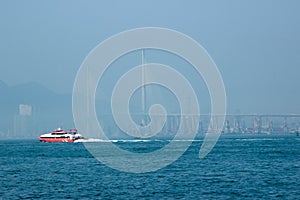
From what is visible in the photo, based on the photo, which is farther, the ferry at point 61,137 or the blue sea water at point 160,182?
the ferry at point 61,137

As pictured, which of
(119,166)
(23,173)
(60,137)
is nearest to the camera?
(23,173)

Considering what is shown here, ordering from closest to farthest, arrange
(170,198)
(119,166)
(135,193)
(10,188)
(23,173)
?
(170,198)
(135,193)
(10,188)
(23,173)
(119,166)

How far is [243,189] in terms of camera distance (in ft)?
145

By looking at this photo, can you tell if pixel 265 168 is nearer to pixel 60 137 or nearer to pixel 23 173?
pixel 23 173

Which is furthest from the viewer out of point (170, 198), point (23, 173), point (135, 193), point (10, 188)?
point (23, 173)

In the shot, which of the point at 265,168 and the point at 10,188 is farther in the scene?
the point at 265,168

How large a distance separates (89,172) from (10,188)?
47.6ft

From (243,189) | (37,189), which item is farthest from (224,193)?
(37,189)

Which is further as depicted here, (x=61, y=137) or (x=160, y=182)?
(x=61, y=137)

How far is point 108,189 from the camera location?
44812 millimetres

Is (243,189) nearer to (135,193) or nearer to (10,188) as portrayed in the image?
(135,193)

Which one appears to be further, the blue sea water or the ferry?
the ferry

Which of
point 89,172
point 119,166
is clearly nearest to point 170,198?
point 89,172

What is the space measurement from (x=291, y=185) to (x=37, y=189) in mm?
18812
